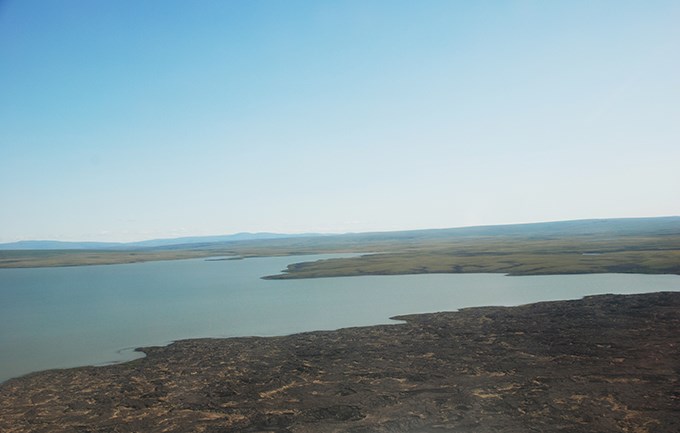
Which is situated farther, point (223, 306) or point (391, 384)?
point (223, 306)

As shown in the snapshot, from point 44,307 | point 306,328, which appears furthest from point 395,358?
point 44,307

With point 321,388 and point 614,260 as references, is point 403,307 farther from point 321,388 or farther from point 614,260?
point 614,260

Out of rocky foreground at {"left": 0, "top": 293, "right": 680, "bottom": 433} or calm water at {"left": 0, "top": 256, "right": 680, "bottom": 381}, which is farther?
calm water at {"left": 0, "top": 256, "right": 680, "bottom": 381}

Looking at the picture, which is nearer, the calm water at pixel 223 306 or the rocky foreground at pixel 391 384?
the rocky foreground at pixel 391 384
